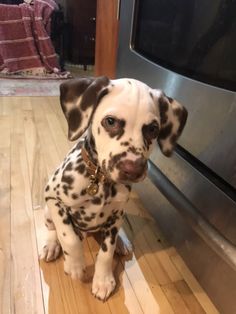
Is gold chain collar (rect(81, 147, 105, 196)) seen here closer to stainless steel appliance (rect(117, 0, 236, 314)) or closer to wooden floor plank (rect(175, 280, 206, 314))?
stainless steel appliance (rect(117, 0, 236, 314))

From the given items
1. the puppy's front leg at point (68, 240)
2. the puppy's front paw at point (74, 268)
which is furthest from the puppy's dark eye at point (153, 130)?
the puppy's front paw at point (74, 268)

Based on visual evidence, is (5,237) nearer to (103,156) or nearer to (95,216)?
(95,216)

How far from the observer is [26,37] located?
3490 millimetres

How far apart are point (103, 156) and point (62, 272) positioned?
1.57 feet

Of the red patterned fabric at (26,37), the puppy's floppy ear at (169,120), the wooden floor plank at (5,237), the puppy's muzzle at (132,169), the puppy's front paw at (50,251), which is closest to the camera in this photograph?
the puppy's muzzle at (132,169)

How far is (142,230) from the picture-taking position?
1.34 metres

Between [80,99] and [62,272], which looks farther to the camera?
[62,272]

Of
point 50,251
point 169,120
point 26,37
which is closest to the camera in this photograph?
point 169,120

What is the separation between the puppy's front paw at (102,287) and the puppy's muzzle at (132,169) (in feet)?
1.33

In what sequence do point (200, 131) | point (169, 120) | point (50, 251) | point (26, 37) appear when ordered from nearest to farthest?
point (169, 120) < point (200, 131) < point (50, 251) < point (26, 37)

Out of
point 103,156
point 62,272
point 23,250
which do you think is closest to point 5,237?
point 23,250

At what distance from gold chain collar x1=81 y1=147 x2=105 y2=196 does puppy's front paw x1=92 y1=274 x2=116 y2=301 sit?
28 centimetres

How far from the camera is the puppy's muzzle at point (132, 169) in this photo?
767mm

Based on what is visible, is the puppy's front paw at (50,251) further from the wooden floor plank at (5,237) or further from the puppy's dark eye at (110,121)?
the puppy's dark eye at (110,121)
